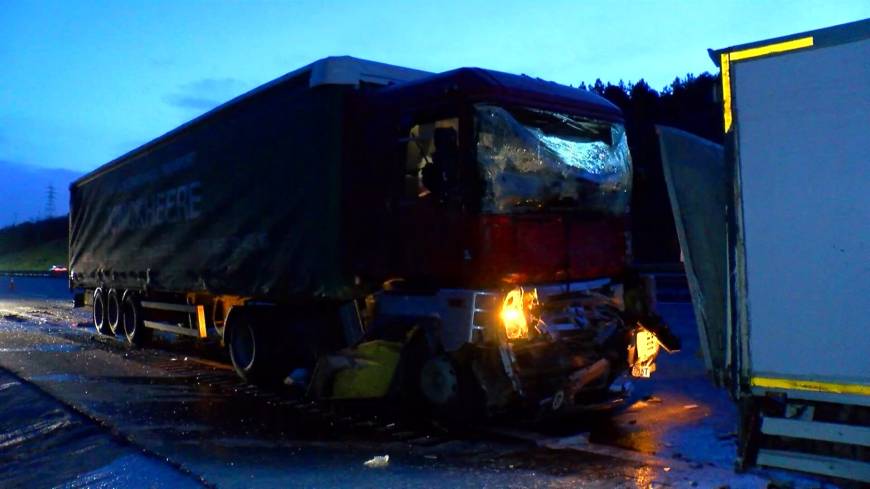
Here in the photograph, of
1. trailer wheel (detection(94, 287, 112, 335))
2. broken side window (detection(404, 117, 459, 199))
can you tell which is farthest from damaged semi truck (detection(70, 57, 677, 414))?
trailer wheel (detection(94, 287, 112, 335))

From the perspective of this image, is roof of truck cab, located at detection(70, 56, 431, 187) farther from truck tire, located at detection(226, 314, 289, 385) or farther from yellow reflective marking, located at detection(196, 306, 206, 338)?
yellow reflective marking, located at detection(196, 306, 206, 338)

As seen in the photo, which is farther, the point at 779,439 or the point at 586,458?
the point at 586,458

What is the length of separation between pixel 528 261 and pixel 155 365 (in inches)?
280

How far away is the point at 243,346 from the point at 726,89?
7.09m

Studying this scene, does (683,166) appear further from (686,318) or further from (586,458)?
(686,318)

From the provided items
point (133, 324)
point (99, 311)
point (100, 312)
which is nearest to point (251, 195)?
point (133, 324)

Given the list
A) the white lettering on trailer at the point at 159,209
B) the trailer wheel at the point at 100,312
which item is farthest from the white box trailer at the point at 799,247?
the trailer wheel at the point at 100,312

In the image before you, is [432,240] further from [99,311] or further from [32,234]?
[32,234]

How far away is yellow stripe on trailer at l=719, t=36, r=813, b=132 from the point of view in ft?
16.6

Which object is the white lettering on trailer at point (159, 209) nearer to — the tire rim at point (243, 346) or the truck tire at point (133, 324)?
the truck tire at point (133, 324)

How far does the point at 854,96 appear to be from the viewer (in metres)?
4.77

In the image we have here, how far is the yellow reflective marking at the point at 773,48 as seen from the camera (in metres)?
4.97

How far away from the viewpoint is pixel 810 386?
4.86 metres

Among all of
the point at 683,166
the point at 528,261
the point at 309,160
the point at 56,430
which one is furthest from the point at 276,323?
the point at 683,166
